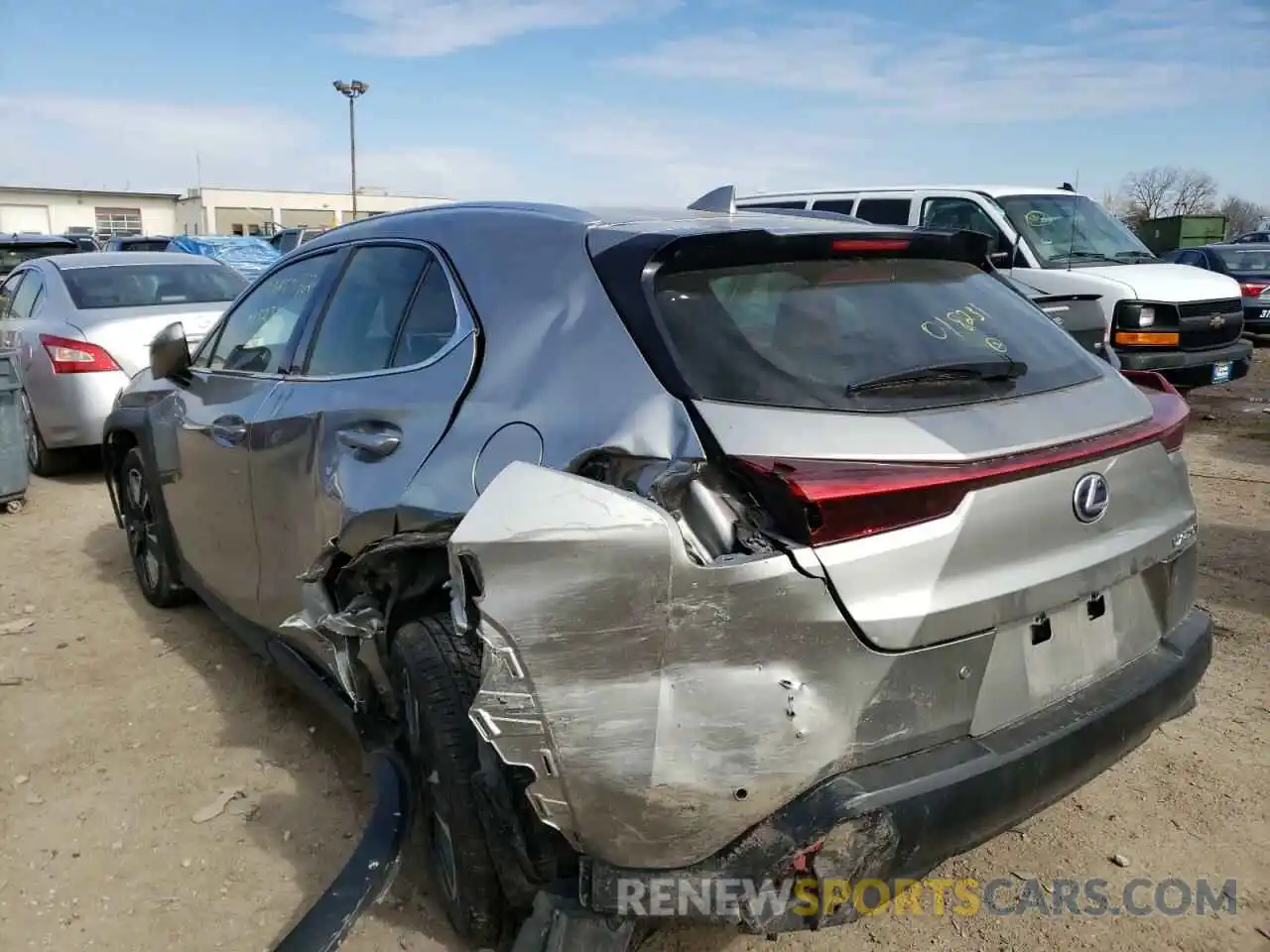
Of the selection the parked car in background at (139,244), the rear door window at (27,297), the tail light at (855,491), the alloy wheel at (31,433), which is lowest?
the parked car in background at (139,244)

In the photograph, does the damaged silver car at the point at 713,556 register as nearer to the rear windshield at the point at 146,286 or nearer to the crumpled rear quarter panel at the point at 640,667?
the crumpled rear quarter panel at the point at 640,667

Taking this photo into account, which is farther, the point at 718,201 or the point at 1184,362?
the point at 1184,362

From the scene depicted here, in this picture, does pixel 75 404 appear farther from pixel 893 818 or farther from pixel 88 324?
pixel 893 818

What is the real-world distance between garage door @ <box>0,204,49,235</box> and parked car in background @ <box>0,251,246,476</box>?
181 ft

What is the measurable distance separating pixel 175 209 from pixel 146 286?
62.4 m

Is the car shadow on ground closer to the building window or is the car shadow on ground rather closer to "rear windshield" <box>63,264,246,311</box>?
"rear windshield" <box>63,264,246,311</box>

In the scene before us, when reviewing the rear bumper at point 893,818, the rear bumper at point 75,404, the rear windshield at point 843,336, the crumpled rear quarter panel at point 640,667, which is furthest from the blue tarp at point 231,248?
the rear bumper at point 893,818

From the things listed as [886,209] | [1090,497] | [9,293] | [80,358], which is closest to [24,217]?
[9,293]

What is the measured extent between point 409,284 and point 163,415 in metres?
1.92

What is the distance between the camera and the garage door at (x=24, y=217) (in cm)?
5541

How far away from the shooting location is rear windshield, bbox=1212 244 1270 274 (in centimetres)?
1520

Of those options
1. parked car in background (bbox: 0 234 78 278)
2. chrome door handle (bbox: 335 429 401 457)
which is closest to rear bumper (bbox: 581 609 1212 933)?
chrome door handle (bbox: 335 429 401 457)

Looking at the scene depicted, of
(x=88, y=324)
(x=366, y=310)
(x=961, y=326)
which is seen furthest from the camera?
(x=88, y=324)

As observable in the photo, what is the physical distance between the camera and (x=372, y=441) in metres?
2.66
